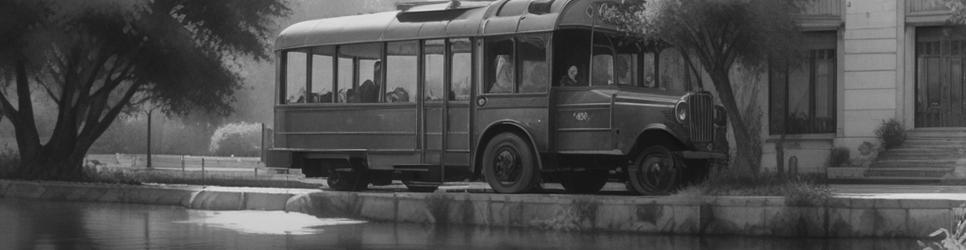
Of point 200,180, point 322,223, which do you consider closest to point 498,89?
point 322,223

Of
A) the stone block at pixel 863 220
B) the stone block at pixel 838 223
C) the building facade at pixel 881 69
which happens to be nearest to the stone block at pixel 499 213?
the stone block at pixel 838 223

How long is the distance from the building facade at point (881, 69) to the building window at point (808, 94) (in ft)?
0.50

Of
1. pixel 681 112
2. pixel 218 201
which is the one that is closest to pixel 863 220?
pixel 681 112

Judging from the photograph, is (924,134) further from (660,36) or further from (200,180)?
(200,180)

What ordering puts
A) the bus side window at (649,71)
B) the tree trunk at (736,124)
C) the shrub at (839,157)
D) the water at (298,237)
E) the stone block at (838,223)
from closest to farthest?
the water at (298,237) → the stone block at (838,223) → the bus side window at (649,71) → the tree trunk at (736,124) → the shrub at (839,157)

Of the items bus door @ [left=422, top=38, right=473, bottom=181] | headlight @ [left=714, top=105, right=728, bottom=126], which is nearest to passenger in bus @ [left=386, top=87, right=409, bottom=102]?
bus door @ [left=422, top=38, right=473, bottom=181]

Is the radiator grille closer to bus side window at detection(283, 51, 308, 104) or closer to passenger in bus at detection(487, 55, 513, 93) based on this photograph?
passenger in bus at detection(487, 55, 513, 93)

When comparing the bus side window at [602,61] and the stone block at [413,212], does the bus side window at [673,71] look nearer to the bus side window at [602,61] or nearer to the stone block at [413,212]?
the bus side window at [602,61]

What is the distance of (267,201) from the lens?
21.9 meters

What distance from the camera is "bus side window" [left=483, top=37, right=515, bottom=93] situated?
20.9 metres

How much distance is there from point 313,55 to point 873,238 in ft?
33.2

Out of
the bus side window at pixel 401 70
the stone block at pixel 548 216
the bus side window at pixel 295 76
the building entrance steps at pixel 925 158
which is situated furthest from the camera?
the building entrance steps at pixel 925 158

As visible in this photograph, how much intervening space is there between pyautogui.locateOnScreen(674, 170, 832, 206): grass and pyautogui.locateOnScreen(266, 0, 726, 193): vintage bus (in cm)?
69

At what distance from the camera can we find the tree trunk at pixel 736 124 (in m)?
31.6
